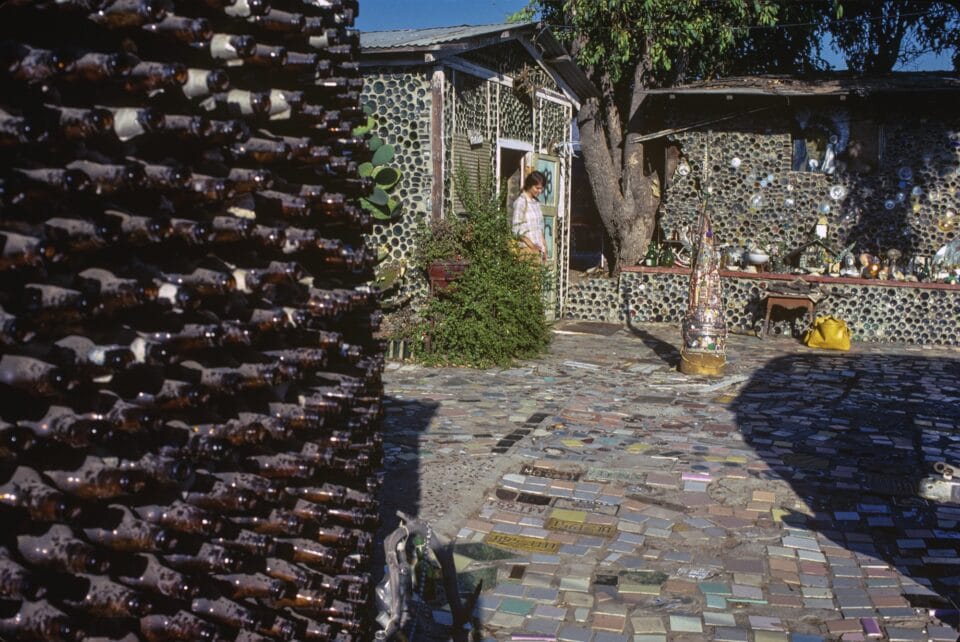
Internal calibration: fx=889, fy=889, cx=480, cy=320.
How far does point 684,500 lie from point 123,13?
5.40 meters

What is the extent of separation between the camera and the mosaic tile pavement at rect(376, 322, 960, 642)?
176 inches

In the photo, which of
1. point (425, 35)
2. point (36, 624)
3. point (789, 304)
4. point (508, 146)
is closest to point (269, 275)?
point (36, 624)

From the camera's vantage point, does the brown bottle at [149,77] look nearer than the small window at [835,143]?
Yes

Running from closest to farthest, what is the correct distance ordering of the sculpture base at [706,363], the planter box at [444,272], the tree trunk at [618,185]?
1. the sculpture base at [706,363]
2. the planter box at [444,272]
3. the tree trunk at [618,185]

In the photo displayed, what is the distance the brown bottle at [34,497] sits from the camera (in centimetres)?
124

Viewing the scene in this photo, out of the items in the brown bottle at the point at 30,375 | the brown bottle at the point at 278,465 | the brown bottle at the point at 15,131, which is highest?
the brown bottle at the point at 15,131

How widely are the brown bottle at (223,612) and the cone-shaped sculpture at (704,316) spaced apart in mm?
9558

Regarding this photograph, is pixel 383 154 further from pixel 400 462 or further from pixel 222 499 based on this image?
pixel 222 499

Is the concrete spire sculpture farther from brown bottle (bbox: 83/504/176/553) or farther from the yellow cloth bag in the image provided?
brown bottle (bbox: 83/504/176/553)

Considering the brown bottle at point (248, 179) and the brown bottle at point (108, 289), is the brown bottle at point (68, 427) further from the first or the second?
the brown bottle at point (248, 179)

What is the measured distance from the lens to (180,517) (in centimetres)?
144

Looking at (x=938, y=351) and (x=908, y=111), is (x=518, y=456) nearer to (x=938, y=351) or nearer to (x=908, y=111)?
(x=938, y=351)

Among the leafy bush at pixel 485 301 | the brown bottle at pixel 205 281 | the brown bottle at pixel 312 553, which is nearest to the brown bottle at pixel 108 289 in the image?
the brown bottle at pixel 205 281

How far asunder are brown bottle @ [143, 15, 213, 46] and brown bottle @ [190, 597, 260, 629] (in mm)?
949
